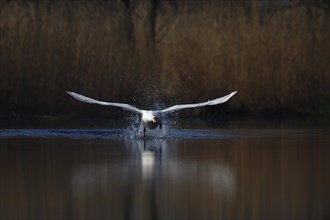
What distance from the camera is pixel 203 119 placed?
22.8 m

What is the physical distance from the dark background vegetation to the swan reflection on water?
768cm

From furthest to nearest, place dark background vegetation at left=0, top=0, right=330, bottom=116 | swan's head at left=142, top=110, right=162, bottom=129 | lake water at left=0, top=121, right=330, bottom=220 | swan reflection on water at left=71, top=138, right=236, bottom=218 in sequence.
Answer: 1. dark background vegetation at left=0, top=0, right=330, bottom=116
2. swan's head at left=142, top=110, right=162, bottom=129
3. swan reflection on water at left=71, top=138, right=236, bottom=218
4. lake water at left=0, top=121, right=330, bottom=220

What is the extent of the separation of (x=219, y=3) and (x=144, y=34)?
1.62 meters

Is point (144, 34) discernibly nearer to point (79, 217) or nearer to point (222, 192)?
point (222, 192)

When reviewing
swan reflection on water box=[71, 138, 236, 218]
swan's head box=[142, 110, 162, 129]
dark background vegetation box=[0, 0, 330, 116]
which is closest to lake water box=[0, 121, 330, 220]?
swan reflection on water box=[71, 138, 236, 218]

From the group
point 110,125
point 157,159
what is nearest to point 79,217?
point 157,159

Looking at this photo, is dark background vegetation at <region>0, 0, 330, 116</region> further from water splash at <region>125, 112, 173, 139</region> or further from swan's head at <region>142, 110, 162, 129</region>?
swan's head at <region>142, 110, 162, 129</region>

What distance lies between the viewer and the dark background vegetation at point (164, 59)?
22953mm

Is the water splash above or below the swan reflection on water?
above

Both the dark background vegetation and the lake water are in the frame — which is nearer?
the lake water

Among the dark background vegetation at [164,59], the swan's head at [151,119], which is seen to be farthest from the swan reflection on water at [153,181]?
the dark background vegetation at [164,59]

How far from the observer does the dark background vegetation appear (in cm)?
2295

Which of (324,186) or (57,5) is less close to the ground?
(57,5)

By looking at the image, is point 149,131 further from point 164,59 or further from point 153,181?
point 153,181
